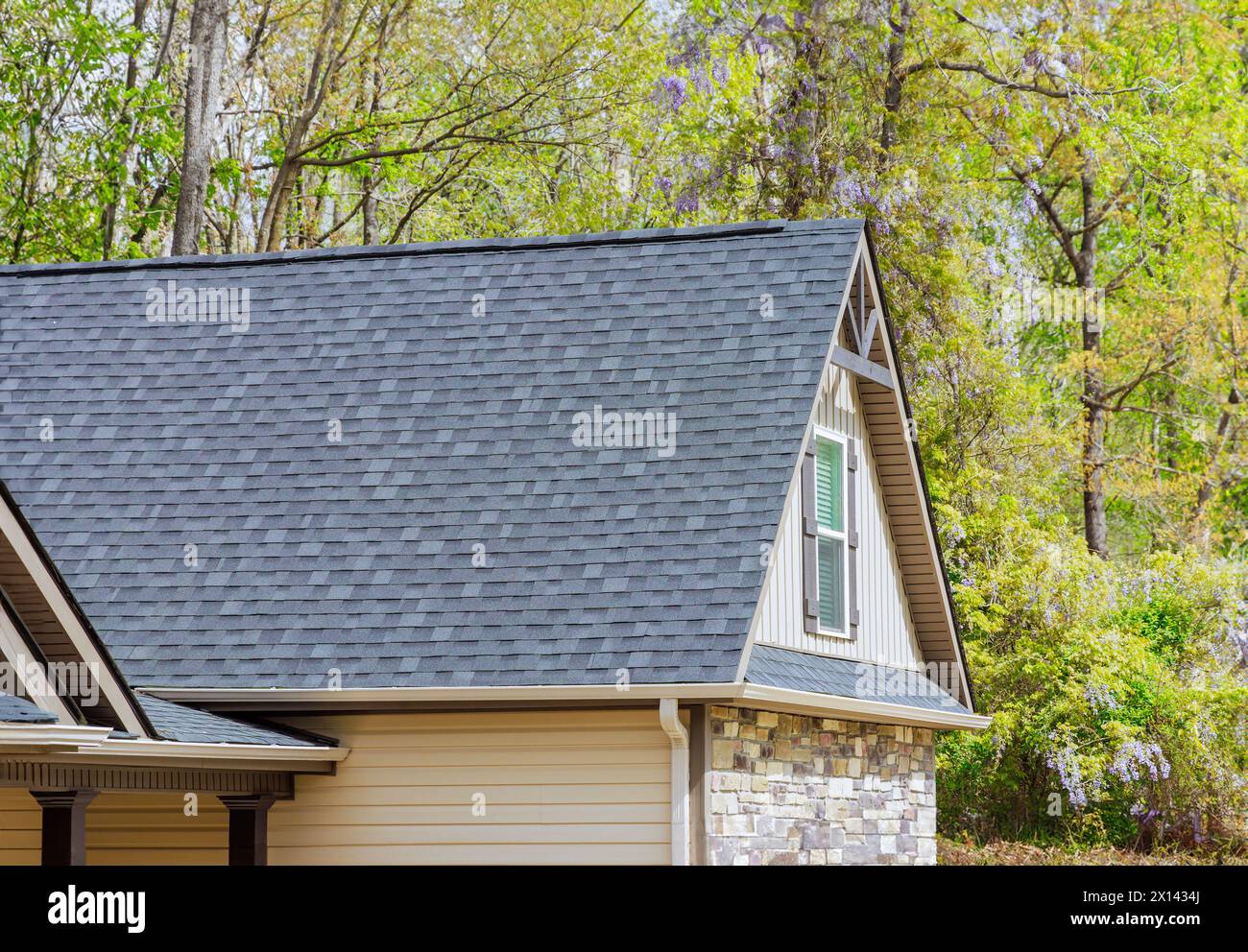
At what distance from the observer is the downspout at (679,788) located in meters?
10.8

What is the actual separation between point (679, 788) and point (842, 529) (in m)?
3.88

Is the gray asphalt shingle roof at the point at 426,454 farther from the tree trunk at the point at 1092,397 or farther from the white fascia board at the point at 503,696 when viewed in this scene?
the tree trunk at the point at 1092,397

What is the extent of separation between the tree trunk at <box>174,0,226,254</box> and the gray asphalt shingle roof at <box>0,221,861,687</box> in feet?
28.4

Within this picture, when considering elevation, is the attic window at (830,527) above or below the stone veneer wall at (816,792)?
above

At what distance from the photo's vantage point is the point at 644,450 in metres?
12.5

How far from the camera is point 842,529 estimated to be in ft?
46.3

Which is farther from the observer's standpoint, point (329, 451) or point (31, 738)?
point (329, 451)

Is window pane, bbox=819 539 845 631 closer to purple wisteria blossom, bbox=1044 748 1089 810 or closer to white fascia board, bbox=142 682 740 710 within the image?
white fascia board, bbox=142 682 740 710

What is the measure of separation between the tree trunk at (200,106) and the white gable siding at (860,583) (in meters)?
12.7

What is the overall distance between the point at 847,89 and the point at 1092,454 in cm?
1064

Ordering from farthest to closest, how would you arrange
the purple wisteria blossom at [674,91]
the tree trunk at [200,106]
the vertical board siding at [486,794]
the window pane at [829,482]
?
the purple wisteria blossom at [674,91]
the tree trunk at [200,106]
the window pane at [829,482]
the vertical board siding at [486,794]

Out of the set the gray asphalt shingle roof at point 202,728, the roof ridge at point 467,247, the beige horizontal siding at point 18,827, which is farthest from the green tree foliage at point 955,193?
the beige horizontal siding at point 18,827
